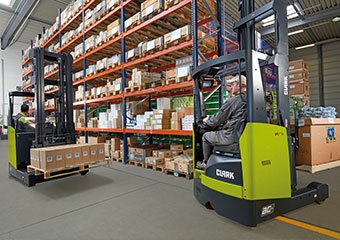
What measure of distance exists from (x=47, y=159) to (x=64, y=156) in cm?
33

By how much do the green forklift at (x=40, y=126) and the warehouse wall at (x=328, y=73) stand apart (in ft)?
48.3

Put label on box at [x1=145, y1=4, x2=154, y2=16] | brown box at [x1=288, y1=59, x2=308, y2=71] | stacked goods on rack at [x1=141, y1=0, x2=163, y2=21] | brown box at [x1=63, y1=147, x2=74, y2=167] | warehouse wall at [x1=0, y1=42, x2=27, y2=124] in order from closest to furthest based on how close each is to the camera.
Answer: brown box at [x1=63, y1=147, x2=74, y2=167], stacked goods on rack at [x1=141, y1=0, x2=163, y2=21], label on box at [x1=145, y1=4, x2=154, y2=16], brown box at [x1=288, y1=59, x2=308, y2=71], warehouse wall at [x1=0, y1=42, x2=27, y2=124]

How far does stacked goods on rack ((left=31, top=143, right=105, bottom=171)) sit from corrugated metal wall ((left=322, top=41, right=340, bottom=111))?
14.4 metres

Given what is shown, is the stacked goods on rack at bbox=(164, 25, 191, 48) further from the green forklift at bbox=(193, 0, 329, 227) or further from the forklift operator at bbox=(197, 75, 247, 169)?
the forklift operator at bbox=(197, 75, 247, 169)

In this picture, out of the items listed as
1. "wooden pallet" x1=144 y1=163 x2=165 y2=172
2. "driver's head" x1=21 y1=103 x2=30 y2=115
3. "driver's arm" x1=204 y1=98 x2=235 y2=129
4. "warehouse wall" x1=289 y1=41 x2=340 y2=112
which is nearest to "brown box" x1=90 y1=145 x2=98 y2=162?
"wooden pallet" x1=144 y1=163 x2=165 y2=172

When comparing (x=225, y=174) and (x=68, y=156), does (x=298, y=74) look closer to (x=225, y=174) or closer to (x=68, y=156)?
(x=225, y=174)

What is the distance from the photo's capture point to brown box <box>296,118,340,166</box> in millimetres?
5332

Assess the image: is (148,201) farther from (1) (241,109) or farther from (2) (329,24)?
(2) (329,24)

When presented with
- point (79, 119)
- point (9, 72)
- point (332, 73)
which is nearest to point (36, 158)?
point (79, 119)

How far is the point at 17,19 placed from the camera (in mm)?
13875

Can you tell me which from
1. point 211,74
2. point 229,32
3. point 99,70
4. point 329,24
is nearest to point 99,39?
point 99,70

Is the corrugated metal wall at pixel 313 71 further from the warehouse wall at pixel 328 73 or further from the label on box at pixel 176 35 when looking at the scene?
the label on box at pixel 176 35

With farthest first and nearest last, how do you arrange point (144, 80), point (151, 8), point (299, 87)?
point (299, 87)
point (144, 80)
point (151, 8)

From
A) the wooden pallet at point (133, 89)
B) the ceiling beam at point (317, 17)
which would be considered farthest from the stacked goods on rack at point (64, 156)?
the ceiling beam at point (317, 17)
